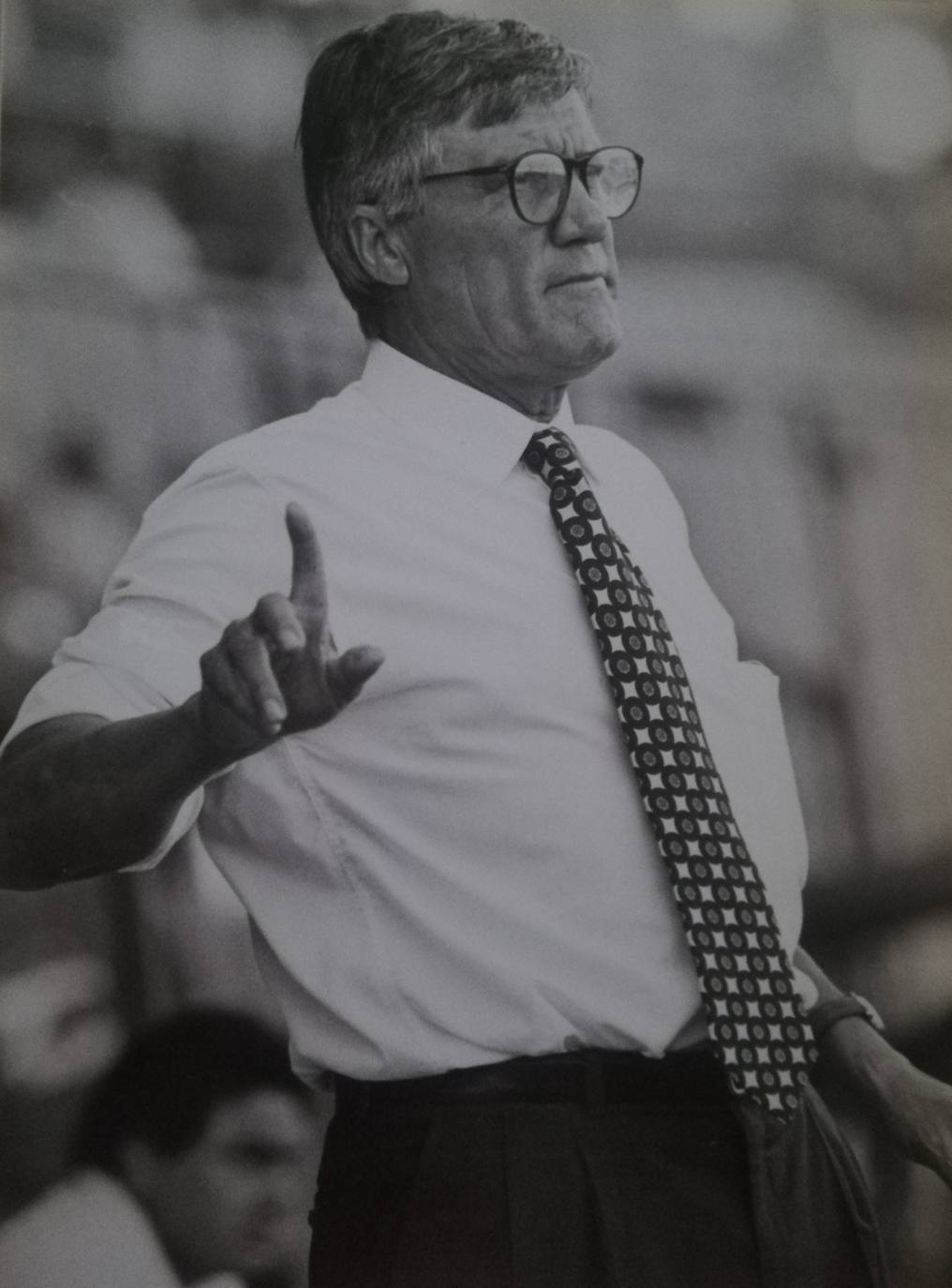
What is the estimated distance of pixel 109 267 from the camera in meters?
1.96

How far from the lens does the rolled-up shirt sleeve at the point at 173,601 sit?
170 cm

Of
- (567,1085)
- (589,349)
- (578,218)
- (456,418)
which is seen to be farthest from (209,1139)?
(578,218)

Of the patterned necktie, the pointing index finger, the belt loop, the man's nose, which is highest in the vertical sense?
the man's nose

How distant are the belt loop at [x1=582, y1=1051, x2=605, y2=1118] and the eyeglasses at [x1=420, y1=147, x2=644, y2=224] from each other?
945 mm

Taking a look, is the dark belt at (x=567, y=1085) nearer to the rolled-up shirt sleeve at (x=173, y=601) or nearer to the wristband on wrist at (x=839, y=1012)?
the wristband on wrist at (x=839, y=1012)

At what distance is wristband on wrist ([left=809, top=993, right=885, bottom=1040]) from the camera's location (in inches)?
73.8

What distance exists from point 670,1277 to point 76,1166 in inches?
25.5

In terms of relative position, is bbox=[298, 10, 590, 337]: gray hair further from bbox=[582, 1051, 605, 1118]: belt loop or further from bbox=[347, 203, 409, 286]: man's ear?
bbox=[582, 1051, 605, 1118]: belt loop

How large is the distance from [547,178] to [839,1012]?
1.02 m

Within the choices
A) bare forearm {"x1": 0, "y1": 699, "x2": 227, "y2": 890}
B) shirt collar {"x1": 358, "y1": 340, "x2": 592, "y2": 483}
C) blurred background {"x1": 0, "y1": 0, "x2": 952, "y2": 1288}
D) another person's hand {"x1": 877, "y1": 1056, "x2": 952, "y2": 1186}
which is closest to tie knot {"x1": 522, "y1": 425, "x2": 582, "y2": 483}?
shirt collar {"x1": 358, "y1": 340, "x2": 592, "y2": 483}

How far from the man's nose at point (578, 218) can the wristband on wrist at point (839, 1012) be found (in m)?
0.93

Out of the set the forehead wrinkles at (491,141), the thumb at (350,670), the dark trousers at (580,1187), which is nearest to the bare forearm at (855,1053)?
the dark trousers at (580,1187)

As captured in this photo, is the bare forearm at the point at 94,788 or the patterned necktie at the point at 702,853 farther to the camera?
the patterned necktie at the point at 702,853

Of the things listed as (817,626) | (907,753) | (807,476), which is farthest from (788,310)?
(907,753)
